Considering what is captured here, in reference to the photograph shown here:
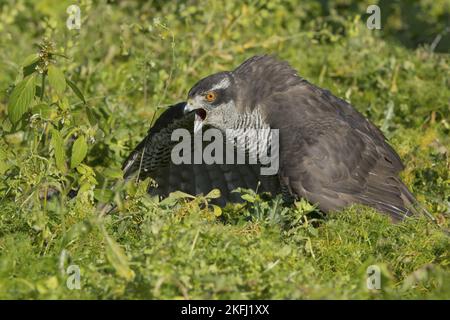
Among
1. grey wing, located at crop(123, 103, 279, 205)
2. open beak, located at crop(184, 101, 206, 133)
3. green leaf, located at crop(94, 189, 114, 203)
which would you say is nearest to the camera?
green leaf, located at crop(94, 189, 114, 203)

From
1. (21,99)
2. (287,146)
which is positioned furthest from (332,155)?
(21,99)

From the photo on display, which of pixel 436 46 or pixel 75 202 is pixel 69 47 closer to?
pixel 75 202

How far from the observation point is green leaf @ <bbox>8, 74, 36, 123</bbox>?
703cm

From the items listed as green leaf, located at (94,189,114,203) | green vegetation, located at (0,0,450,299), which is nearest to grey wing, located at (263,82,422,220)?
green vegetation, located at (0,0,450,299)

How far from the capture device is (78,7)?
9219 mm

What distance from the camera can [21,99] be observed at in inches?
277

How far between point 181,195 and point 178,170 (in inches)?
90.6

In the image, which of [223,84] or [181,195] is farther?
[223,84]

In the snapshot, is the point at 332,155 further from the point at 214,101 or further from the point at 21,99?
the point at 21,99

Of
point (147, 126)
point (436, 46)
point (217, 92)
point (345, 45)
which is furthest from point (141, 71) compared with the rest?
point (436, 46)

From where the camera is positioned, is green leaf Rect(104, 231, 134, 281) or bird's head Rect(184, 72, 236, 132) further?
bird's head Rect(184, 72, 236, 132)

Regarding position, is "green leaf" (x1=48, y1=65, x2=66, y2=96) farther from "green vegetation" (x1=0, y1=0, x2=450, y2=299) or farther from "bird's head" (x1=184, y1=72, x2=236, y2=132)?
"bird's head" (x1=184, y1=72, x2=236, y2=132)

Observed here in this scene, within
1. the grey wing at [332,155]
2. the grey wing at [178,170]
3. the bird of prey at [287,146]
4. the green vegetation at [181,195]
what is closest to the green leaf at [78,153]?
the green vegetation at [181,195]

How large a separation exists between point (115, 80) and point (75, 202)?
3521 millimetres
